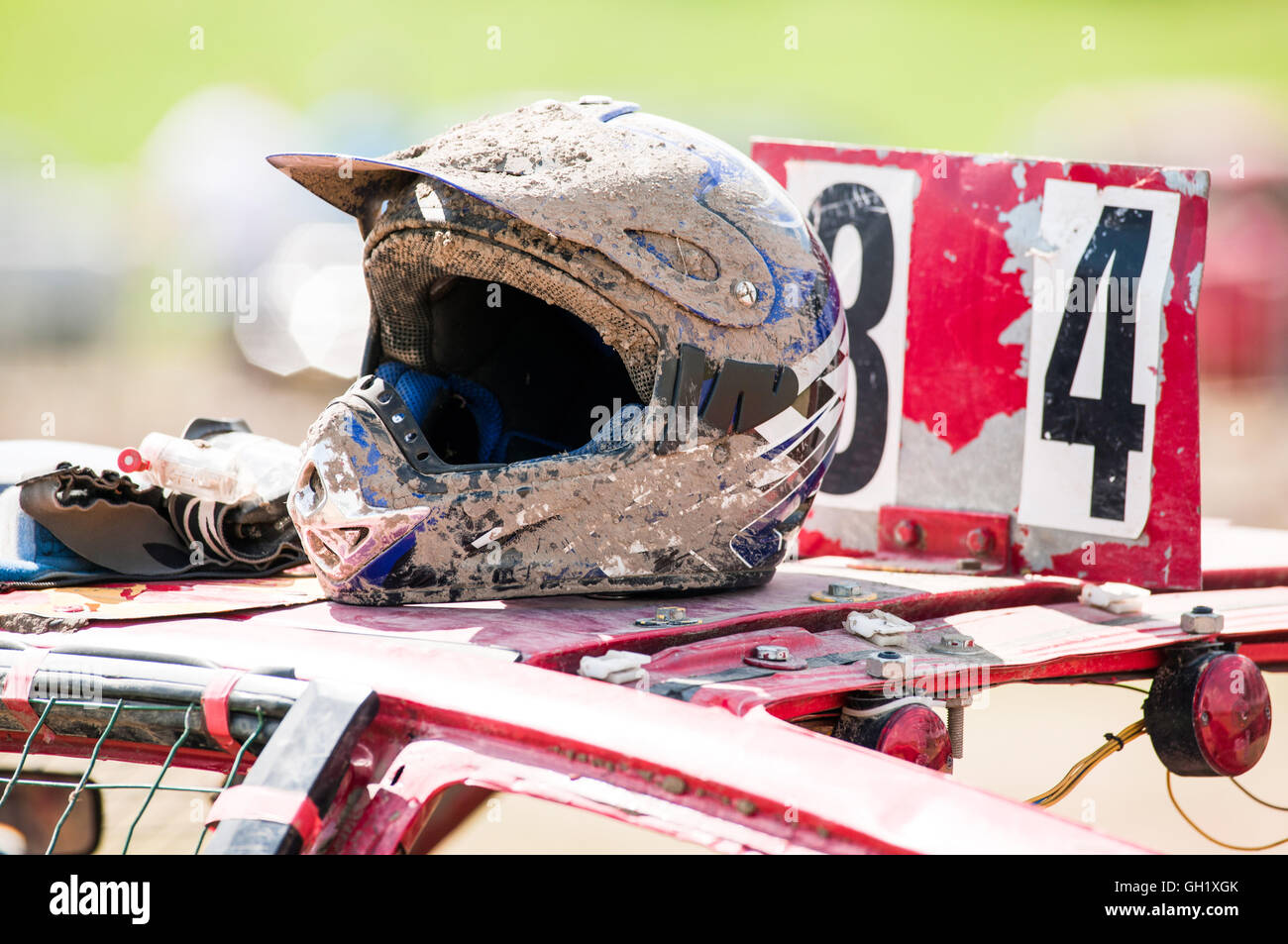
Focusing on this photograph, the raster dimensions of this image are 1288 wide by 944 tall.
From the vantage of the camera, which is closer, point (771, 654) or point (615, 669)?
point (615, 669)

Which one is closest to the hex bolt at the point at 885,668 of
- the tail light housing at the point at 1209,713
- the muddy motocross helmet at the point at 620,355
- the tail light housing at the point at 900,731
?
the tail light housing at the point at 900,731

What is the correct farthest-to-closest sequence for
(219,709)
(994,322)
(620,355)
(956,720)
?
1. (994,322)
2. (620,355)
3. (956,720)
4. (219,709)

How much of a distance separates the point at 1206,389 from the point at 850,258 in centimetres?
864

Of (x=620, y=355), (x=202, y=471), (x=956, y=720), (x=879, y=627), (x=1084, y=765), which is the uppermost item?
(x=620, y=355)

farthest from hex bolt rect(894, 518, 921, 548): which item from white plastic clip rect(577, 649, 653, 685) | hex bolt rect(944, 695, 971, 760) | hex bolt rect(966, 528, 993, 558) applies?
white plastic clip rect(577, 649, 653, 685)

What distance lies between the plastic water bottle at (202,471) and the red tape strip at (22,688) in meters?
0.83

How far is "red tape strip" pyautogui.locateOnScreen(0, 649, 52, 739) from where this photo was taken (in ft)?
5.93

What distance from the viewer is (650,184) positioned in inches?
92.4

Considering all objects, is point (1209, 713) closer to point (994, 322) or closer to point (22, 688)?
point (994, 322)

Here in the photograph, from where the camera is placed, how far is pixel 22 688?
1810 millimetres

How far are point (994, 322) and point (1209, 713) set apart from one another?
1.16 metres

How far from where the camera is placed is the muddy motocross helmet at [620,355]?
2.30 meters

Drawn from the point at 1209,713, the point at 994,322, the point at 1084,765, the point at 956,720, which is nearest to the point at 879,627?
the point at 956,720
